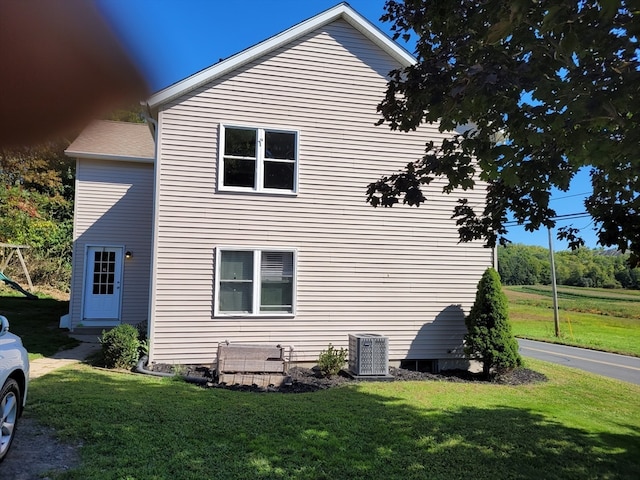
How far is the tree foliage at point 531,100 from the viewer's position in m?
2.84

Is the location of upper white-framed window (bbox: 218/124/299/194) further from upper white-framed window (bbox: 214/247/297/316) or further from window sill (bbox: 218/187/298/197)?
upper white-framed window (bbox: 214/247/297/316)

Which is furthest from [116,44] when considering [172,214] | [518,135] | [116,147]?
[116,147]

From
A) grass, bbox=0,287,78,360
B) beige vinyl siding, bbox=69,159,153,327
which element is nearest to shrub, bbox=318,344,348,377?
grass, bbox=0,287,78,360

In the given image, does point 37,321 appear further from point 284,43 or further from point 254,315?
point 284,43

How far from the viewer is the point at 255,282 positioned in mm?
8711

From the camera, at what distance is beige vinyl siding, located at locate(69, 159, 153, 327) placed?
11789 millimetres

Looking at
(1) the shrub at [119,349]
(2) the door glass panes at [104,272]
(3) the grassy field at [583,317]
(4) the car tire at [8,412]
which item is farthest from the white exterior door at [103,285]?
(3) the grassy field at [583,317]

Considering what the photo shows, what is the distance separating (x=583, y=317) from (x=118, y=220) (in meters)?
30.1

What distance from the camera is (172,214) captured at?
332 inches

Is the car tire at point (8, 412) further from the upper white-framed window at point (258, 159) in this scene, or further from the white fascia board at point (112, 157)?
the white fascia board at point (112, 157)

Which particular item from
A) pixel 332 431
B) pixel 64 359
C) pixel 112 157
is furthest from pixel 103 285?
pixel 332 431

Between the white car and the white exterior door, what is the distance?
8670 millimetres

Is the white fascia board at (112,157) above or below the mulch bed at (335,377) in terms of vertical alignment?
above

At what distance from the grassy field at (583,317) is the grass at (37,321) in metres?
18.1
